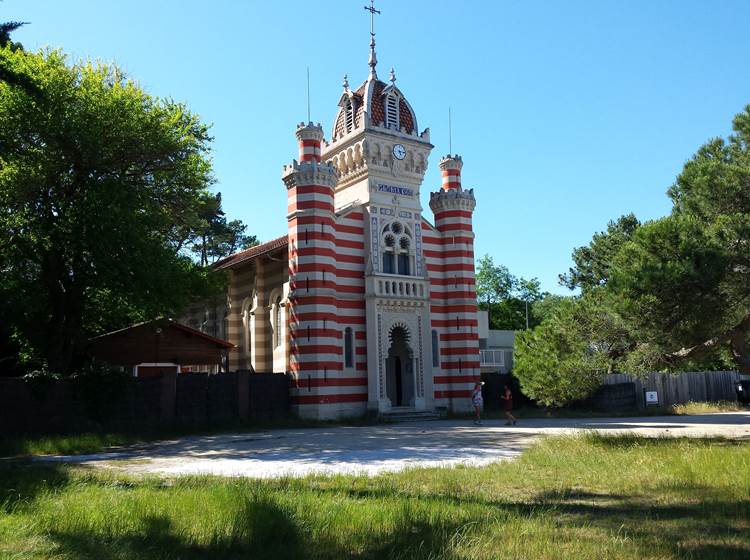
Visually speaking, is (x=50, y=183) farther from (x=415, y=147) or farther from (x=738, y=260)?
(x=738, y=260)

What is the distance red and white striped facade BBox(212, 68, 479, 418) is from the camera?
2972cm

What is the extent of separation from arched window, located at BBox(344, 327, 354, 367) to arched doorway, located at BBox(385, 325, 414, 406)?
2.49m

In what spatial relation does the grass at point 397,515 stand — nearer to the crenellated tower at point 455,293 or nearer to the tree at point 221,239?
the crenellated tower at point 455,293

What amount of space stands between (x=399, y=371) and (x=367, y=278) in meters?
5.23

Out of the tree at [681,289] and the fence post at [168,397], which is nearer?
the tree at [681,289]

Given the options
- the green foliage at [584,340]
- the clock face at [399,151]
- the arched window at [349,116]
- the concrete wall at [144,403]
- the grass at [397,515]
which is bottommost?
the grass at [397,515]

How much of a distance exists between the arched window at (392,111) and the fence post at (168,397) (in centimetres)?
1625

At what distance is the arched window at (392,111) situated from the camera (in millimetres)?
33906

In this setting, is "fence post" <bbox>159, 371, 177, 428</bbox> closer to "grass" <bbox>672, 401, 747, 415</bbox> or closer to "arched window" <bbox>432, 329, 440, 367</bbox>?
"arched window" <bbox>432, 329, 440, 367</bbox>

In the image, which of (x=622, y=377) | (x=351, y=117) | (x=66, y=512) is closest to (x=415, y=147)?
(x=351, y=117)

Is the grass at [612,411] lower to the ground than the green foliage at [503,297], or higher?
lower

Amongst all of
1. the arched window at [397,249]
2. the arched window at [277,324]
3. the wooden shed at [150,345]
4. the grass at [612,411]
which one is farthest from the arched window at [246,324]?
the grass at [612,411]

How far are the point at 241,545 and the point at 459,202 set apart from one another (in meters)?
28.4

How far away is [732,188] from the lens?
15.5 meters
